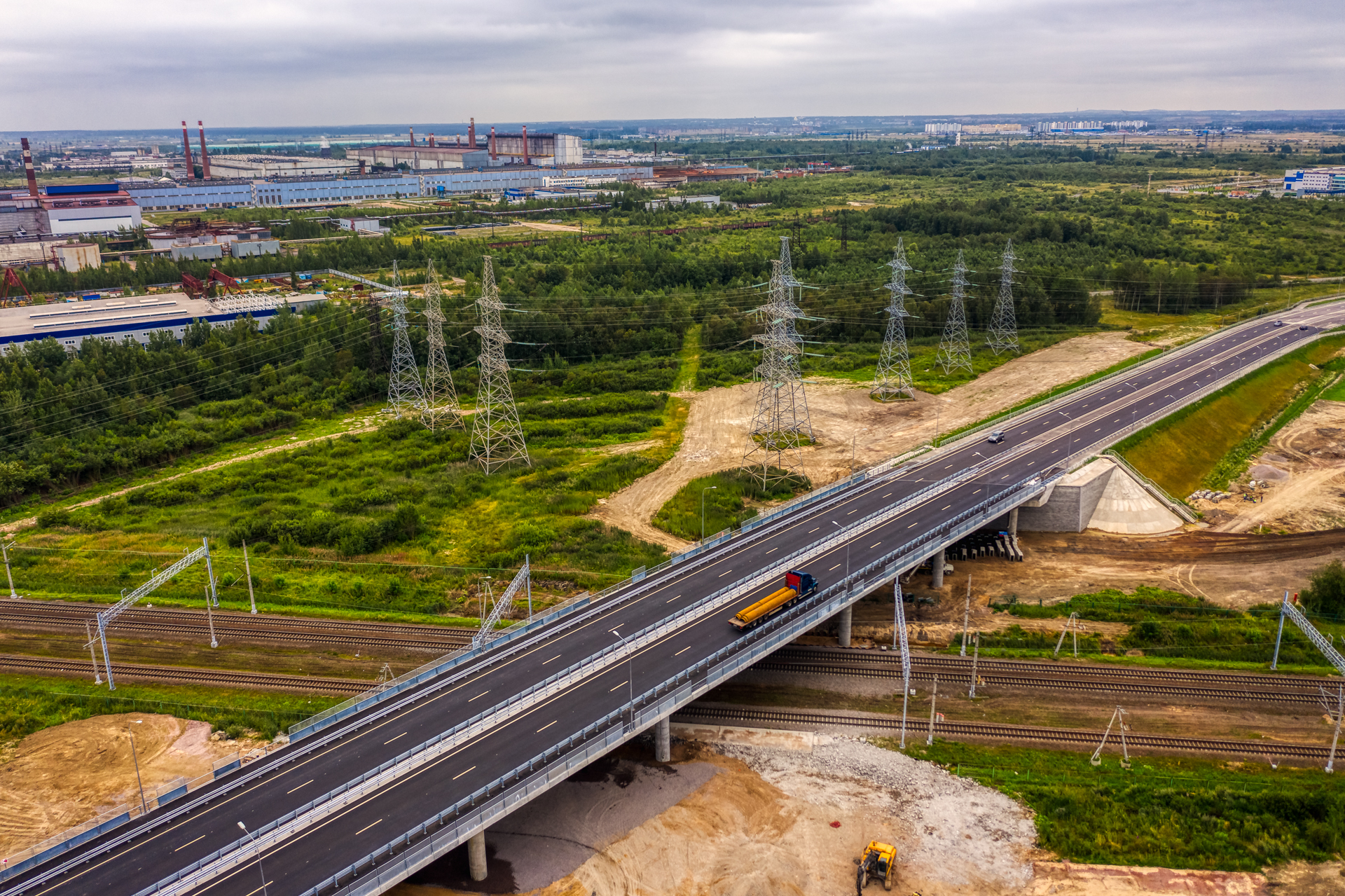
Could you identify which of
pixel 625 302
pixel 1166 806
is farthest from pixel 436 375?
pixel 1166 806

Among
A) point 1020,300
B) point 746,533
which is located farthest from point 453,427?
point 1020,300

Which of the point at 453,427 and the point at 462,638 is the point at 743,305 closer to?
the point at 453,427

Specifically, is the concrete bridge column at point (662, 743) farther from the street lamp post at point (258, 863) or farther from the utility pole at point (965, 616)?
the utility pole at point (965, 616)

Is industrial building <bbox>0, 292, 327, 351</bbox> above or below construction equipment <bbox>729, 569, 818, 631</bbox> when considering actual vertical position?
above

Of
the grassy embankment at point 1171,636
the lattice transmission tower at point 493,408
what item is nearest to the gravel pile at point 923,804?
the grassy embankment at point 1171,636

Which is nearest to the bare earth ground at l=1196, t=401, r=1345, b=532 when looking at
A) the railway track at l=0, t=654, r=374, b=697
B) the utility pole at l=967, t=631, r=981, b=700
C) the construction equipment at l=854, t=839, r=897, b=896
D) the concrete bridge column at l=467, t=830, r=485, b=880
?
the utility pole at l=967, t=631, r=981, b=700

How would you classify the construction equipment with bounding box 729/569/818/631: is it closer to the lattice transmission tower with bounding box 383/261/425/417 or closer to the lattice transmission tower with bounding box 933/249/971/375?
the lattice transmission tower with bounding box 383/261/425/417
